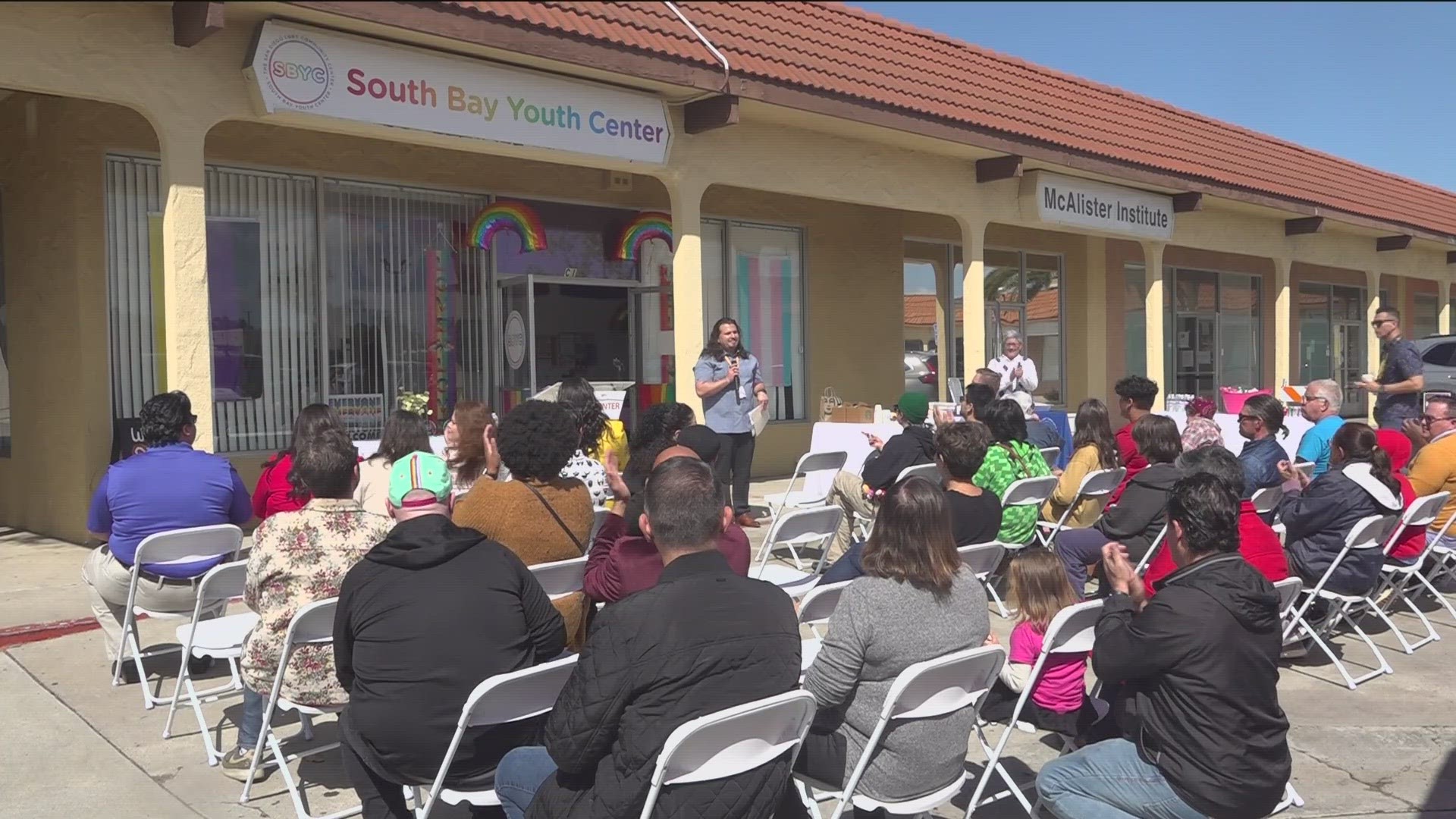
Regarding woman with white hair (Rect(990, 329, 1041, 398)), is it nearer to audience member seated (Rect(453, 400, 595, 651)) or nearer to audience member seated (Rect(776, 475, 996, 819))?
audience member seated (Rect(453, 400, 595, 651))

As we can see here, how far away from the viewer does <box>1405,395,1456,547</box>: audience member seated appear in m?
6.23

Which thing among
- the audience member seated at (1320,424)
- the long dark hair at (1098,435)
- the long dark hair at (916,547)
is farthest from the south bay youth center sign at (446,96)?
the audience member seated at (1320,424)

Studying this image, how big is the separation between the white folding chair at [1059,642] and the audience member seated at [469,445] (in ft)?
7.86

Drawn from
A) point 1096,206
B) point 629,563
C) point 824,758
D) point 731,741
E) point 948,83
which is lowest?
point 824,758

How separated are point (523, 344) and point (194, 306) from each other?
3964 mm

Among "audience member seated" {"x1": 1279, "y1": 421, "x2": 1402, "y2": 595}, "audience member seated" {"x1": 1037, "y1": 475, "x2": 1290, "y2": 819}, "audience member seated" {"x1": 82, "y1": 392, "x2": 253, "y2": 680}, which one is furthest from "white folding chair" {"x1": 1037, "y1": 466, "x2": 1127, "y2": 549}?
"audience member seated" {"x1": 82, "y1": 392, "x2": 253, "y2": 680}

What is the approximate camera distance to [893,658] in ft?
9.82

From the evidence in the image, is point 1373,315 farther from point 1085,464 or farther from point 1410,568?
point 1085,464

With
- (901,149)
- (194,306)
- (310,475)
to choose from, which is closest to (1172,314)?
(901,149)

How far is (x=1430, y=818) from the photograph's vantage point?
12.2 ft

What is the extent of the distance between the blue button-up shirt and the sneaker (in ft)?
3.40

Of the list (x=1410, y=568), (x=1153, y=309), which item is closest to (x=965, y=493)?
(x=1410, y=568)

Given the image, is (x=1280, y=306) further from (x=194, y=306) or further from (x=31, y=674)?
(x=31, y=674)

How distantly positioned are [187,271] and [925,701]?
4888 millimetres
